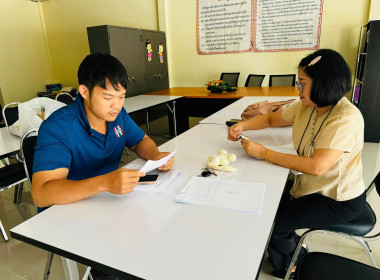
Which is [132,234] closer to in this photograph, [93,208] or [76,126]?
[93,208]

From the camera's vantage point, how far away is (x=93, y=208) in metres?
0.95

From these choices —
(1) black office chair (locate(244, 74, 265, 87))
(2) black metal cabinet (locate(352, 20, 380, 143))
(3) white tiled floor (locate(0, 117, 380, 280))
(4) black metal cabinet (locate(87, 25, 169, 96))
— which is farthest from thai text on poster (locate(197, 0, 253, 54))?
(3) white tiled floor (locate(0, 117, 380, 280))

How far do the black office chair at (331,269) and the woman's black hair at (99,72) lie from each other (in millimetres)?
1020

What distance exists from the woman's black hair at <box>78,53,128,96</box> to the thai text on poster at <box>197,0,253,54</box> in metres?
4.62

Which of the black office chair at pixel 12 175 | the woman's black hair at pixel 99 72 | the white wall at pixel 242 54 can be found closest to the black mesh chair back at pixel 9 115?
the black office chair at pixel 12 175

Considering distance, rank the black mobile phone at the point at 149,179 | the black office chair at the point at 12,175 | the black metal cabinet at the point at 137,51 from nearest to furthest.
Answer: the black mobile phone at the point at 149,179
the black office chair at the point at 12,175
the black metal cabinet at the point at 137,51

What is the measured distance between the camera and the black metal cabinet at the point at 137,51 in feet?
13.4

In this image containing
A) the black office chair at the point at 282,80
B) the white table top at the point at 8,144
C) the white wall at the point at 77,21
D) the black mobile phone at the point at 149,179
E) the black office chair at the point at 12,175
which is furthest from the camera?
the white wall at the point at 77,21

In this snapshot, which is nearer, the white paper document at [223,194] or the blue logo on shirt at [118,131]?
the white paper document at [223,194]

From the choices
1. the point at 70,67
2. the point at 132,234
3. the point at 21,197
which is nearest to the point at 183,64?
the point at 70,67

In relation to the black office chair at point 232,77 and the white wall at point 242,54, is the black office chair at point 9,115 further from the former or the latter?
the white wall at point 242,54

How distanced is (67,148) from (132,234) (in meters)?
0.49

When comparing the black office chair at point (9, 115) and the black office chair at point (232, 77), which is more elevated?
the black office chair at point (232, 77)

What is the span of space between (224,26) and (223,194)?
497 centimetres
